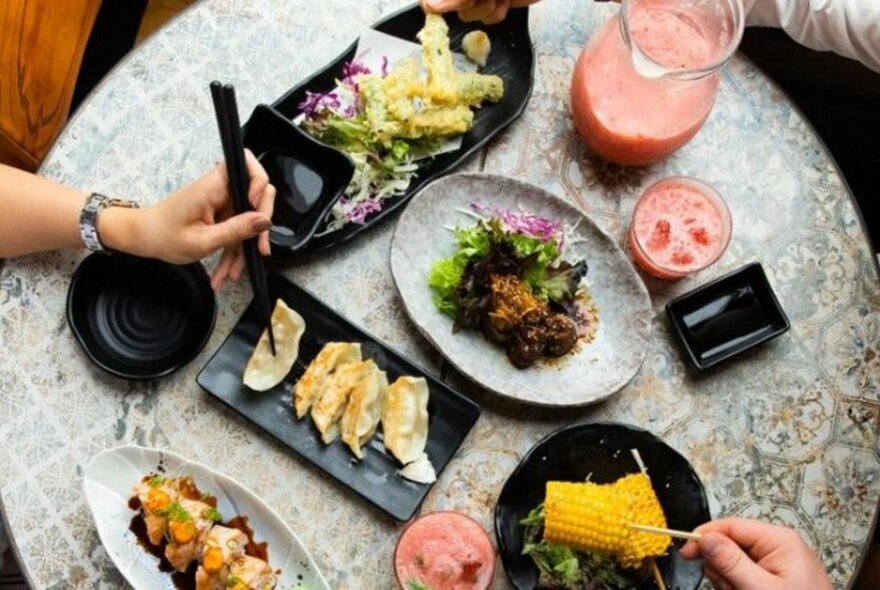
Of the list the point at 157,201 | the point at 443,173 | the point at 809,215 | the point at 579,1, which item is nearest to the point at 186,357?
the point at 157,201

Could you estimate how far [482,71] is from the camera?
2.82 metres

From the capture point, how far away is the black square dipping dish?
2629 mm

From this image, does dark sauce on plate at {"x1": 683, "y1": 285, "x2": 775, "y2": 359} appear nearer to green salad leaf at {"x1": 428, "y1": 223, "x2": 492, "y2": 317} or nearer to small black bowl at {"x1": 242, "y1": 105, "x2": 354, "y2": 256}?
green salad leaf at {"x1": 428, "y1": 223, "x2": 492, "y2": 317}

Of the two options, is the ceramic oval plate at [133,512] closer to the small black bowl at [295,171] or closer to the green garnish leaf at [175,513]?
the green garnish leaf at [175,513]

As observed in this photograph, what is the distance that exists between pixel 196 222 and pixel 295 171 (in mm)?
392

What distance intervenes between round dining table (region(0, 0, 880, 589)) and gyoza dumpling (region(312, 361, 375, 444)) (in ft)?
0.36

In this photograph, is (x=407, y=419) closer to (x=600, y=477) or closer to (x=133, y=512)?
(x=600, y=477)

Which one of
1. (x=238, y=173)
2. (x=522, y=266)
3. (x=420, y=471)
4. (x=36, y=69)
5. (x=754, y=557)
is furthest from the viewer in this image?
(x=36, y=69)

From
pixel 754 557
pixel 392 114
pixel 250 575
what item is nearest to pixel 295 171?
pixel 392 114

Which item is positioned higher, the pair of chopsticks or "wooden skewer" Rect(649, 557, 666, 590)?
the pair of chopsticks

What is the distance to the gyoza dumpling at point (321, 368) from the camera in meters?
2.55

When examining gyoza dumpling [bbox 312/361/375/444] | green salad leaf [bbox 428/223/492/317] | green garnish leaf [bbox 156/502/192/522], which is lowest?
green garnish leaf [bbox 156/502/192/522]

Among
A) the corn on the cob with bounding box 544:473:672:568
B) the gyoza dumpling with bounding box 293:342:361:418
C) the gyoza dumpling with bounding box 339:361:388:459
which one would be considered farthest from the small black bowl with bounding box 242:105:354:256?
the corn on the cob with bounding box 544:473:672:568

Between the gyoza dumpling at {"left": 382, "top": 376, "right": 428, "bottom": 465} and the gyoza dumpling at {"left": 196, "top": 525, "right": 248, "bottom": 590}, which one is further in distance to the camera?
the gyoza dumpling at {"left": 382, "top": 376, "right": 428, "bottom": 465}
